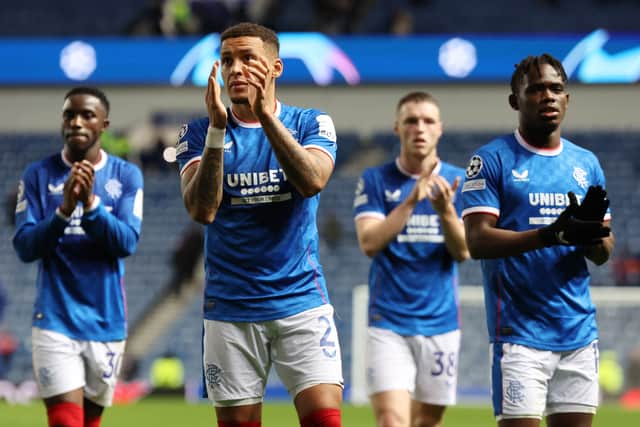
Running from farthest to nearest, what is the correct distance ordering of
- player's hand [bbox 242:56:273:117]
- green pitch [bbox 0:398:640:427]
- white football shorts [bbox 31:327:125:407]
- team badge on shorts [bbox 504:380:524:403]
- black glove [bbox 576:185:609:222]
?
1. green pitch [bbox 0:398:640:427]
2. white football shorts [bbox 31:327:125:407]
3. team badge on shorts [bbox 504:380:524:403]
4. black glove [bbox 576:185:609:222]
5. player's hand [bbox 242:56:273:117]

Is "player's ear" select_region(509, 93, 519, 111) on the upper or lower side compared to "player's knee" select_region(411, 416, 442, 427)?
upper

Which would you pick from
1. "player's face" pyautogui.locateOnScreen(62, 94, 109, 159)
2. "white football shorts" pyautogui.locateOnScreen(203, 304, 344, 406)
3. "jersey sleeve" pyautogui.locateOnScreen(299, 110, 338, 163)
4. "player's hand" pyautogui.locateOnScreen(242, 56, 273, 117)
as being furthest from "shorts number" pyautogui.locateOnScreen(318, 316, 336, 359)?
"player's face" pyautogui.locateOnScreen(62, 94, 109, 159)

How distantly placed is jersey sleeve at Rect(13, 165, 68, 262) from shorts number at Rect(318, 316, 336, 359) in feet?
6.03

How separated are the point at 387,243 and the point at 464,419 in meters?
6.00

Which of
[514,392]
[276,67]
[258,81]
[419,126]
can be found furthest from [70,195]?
[514,392]

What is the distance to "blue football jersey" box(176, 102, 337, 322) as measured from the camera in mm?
4801

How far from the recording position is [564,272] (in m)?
5.16

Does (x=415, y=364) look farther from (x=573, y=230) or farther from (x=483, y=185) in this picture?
(x=573, y=230)

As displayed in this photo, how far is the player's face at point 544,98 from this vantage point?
16.7 feet

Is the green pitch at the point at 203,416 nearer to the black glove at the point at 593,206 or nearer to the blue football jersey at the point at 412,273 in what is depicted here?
the blue football jersey at the point at 412,273

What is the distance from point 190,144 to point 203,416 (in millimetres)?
8413

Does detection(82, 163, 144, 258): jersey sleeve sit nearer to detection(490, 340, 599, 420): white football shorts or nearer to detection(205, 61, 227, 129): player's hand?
detection(205, 61, 227, 129): player's hand

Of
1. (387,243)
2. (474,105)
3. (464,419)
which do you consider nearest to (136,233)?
(387,243)

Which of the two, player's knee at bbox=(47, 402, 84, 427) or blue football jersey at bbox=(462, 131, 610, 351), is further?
player's knee at bbox=(47, 402, 84, 427)
